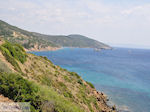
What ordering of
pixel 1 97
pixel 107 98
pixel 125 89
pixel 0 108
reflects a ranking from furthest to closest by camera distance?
pixel 125 89
pixel 107 98
pixel 1 97
pixel 0 108

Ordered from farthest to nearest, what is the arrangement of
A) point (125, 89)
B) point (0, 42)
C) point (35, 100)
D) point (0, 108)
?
point (125, 89) → point (0, 42) → point (35, 100) → point (0, 108)

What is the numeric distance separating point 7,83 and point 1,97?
43.0 inches

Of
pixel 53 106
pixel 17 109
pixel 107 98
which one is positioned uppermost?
pixel 17 109

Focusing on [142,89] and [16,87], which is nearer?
[16,87]

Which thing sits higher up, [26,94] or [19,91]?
[19,91]

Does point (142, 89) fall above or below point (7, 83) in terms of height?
below

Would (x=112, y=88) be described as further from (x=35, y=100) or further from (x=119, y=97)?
(x=35, y=100)

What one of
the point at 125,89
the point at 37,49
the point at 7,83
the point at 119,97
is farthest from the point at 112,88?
the point at 37,49

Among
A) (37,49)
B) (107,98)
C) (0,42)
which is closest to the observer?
(0,42)

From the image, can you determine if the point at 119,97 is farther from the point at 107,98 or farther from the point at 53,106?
the point at 53,106

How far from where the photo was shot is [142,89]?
1460 inches

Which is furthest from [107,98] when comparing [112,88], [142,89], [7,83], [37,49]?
[37,49]

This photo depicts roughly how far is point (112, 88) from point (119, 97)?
609 centimetres

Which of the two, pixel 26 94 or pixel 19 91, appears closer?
pixel 19 91
